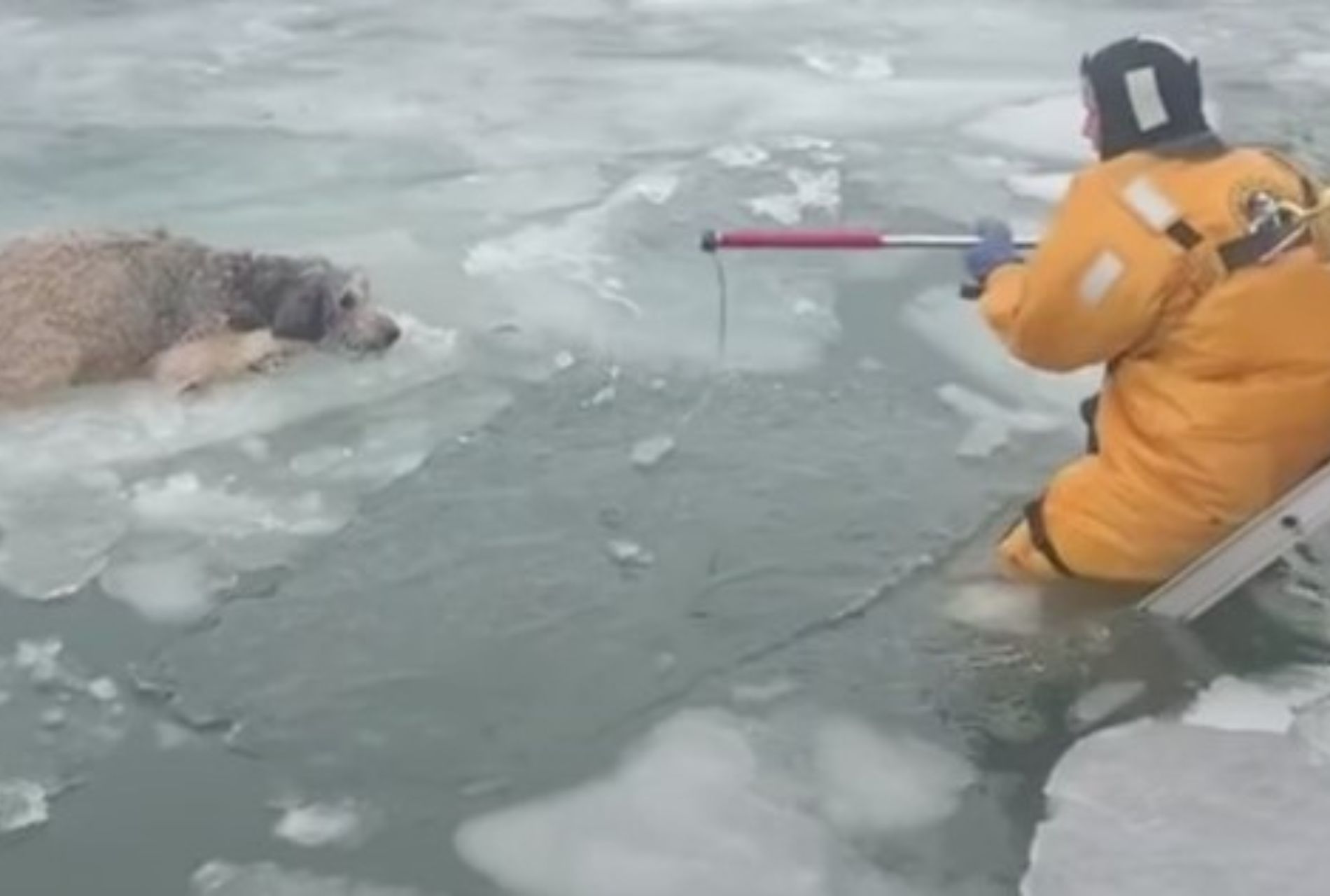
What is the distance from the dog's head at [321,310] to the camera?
5773 millimetres

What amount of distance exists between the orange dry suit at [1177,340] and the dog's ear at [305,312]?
2.16 meters

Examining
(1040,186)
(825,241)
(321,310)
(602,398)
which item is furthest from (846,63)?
(825,241)

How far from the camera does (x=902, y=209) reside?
6.80 metres

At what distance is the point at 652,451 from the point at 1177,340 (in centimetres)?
143

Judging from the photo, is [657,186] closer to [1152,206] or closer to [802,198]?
[802,198]

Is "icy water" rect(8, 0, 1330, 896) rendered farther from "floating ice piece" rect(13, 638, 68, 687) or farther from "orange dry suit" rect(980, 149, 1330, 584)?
"orange dry suit" rect(980, 149, 1330, 584)

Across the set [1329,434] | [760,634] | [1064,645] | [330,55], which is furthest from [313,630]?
[330,55]

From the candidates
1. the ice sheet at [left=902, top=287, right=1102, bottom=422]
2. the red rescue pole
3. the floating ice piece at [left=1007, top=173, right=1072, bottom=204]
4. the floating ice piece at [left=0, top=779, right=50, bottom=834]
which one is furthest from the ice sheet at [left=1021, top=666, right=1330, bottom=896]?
the floating ice piece at [left=1007, top=173, right=1072, bottom=204]

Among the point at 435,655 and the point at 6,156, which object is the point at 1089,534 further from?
the point at 6,156

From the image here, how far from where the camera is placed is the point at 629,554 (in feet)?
15.3

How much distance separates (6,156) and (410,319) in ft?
7.57

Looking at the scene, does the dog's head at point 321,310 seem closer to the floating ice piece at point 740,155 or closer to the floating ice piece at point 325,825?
the floating ice piece at point 740,155

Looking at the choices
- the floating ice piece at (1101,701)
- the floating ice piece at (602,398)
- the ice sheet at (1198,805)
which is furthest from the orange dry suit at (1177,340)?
the floating ice piece at (602,398)

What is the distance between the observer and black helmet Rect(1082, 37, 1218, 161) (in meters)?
4.11
